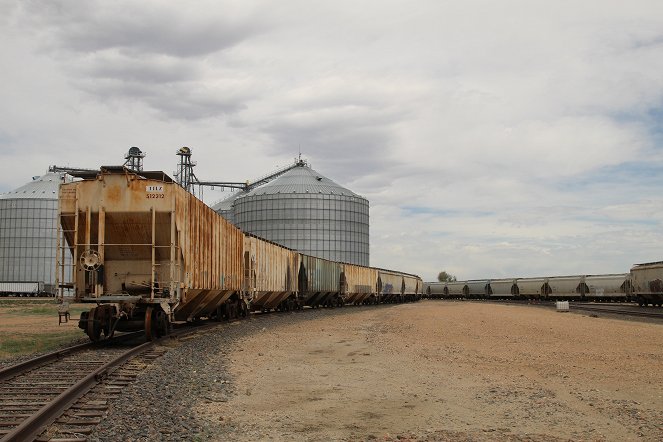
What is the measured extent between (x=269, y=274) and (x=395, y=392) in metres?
20.4

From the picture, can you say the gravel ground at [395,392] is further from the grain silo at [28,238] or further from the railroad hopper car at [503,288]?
the grain silo at [28,238]

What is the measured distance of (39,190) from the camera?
105 metres

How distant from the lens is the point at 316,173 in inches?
3925

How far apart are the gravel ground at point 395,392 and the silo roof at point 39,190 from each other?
97.8 metres

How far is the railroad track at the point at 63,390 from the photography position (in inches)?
261

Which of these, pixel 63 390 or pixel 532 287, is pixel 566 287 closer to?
pixel 532 287

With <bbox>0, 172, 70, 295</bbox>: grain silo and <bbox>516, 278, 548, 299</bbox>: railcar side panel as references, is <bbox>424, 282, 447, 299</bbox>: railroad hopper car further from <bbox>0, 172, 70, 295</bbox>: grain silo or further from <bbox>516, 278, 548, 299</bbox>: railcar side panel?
<bbox>0, 172, 70, 295</bbox>: grain silo

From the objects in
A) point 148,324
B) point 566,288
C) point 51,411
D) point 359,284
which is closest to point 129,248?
point 148,324

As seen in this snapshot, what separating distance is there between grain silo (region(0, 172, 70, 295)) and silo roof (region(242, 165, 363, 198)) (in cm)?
3643

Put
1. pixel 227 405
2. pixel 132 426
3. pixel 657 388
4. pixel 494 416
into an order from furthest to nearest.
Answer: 1. pixel 657 388
2. pixel 227 405
3. pixel 494 416
4. pixel 132 426

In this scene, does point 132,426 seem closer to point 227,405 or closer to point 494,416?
point 227,405

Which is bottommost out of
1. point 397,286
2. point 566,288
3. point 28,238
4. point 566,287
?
point 566,288

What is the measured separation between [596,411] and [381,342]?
30.7ft

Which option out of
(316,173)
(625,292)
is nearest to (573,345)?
(625,292)
